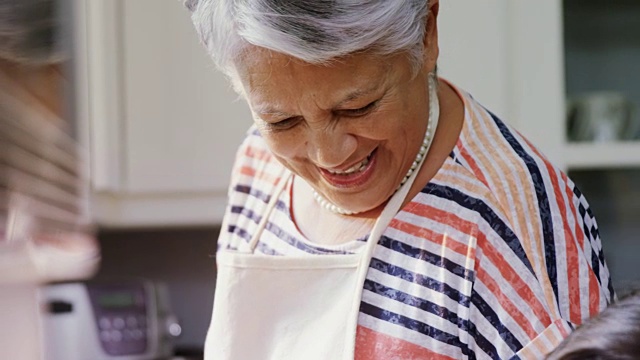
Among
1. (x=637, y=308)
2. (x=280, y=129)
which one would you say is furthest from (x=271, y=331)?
(x=637, y=308)

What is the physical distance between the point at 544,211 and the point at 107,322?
1.29 meters

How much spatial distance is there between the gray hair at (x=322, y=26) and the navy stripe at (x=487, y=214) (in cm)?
15

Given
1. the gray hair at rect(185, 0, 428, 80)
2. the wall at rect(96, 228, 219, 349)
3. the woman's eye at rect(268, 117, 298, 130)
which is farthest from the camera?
the wall at rect(96, 228, 219, 349)

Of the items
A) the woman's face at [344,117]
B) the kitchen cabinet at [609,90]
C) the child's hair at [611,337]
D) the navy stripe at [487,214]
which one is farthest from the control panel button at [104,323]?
the child's hair at [611,337]

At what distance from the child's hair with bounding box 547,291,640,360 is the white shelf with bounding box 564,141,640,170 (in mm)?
1396

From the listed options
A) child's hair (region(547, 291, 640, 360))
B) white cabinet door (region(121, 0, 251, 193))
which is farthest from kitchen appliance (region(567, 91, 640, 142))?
child's hair (region(547, 291, 640, 360))

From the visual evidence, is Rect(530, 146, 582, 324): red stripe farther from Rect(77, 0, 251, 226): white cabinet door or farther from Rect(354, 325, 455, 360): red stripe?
Rect(77, 0, 251, 226): white cabinet door

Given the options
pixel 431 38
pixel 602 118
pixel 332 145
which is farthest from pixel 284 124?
pixel 602 118

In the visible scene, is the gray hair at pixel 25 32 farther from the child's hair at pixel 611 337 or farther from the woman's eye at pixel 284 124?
the child's hair at pixel 611 337

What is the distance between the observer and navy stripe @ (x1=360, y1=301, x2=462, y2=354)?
1078 mm

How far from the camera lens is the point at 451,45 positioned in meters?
1.97

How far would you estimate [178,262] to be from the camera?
8.28 ft

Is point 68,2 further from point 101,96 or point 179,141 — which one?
point 179,141

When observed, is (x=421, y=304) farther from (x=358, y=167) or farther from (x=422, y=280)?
(x=358, y=167)
